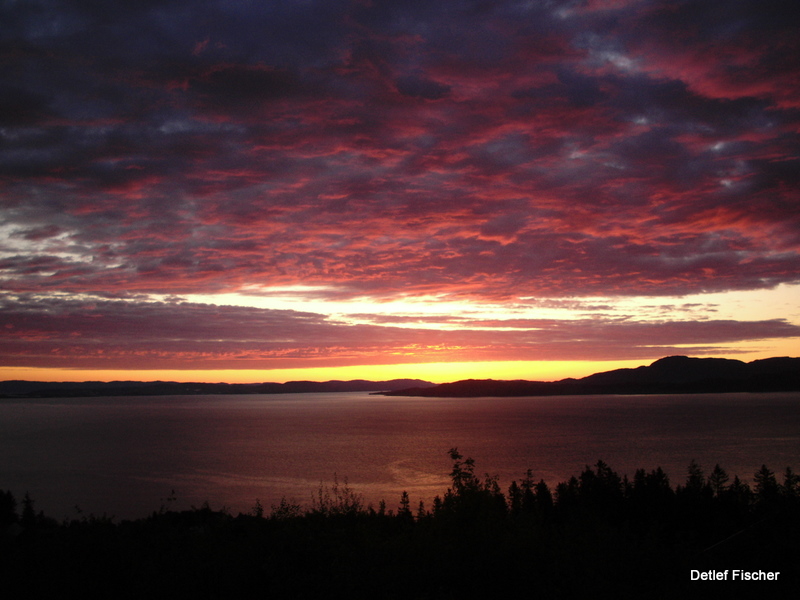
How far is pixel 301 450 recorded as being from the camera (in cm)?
9262

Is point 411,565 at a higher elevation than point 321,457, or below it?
higher

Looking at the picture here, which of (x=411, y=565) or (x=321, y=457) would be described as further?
(x=321, y=457)

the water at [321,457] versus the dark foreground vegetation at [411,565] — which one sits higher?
the dark foreground vegetation at [411,565]

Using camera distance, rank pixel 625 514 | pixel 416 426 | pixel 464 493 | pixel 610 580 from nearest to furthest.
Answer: pixel 610 580, pixel 464 493, pixel 625 514, pixel 416 426

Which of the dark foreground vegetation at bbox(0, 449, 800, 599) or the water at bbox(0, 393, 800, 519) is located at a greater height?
the dark foreground vegetation at bbox(0, 449, 800, 599)

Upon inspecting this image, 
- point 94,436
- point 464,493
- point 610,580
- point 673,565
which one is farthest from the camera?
point 94,436

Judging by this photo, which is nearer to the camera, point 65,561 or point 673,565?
point 673,565

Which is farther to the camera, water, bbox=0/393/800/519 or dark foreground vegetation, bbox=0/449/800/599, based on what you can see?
water, bbox=0/393/800/519

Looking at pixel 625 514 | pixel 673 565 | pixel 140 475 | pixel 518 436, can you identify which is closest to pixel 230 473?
pixel 140 475

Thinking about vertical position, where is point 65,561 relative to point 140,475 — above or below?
above

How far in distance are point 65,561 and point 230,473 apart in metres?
64.5

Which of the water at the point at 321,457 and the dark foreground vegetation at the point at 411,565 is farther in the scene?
the water at the point at 321,457

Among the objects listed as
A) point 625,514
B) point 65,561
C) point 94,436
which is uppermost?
point 65,561

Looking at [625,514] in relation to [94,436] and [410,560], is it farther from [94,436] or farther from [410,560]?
[94,436]
